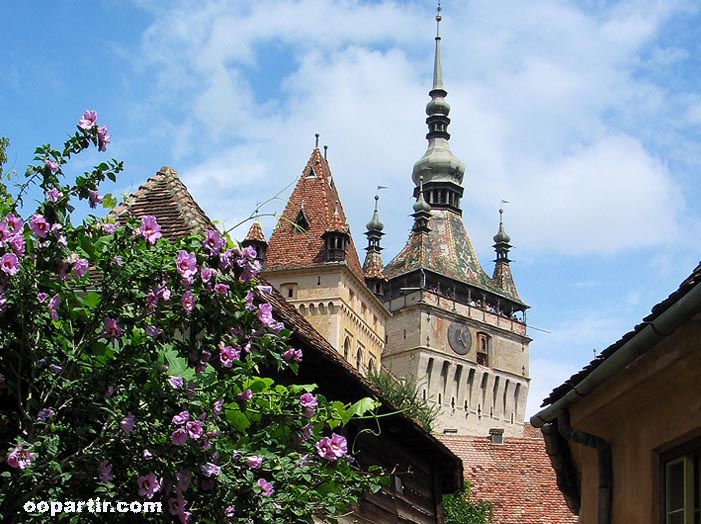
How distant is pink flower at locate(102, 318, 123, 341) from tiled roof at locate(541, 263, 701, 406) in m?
2.78

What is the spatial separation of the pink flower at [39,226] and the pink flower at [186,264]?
0.61 metres

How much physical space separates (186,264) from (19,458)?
1166 millimetres

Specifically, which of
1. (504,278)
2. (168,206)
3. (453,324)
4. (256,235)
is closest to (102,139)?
(168,206)

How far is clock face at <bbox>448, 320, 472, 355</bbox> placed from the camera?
3199 inches

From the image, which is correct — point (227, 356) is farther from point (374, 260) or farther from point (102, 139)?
point (374, 260)

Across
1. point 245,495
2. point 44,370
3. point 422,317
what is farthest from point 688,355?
point 422,317

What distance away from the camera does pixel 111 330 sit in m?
5.47

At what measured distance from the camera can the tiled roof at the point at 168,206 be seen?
10594 millimetres

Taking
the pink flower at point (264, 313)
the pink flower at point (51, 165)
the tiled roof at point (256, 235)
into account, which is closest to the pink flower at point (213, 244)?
the pink flower at point (264, 313)

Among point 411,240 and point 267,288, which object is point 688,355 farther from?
point 411,240

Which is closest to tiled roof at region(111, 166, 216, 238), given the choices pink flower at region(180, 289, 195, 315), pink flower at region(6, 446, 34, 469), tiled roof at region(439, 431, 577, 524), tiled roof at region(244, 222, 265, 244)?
pink flower at region(180, 289, 195, 315)

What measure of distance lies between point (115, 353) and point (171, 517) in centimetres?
88

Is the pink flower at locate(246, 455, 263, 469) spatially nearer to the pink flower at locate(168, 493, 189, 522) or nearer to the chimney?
the pink flower at locate(168, 493, 189, 522)

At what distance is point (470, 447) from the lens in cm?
2964
